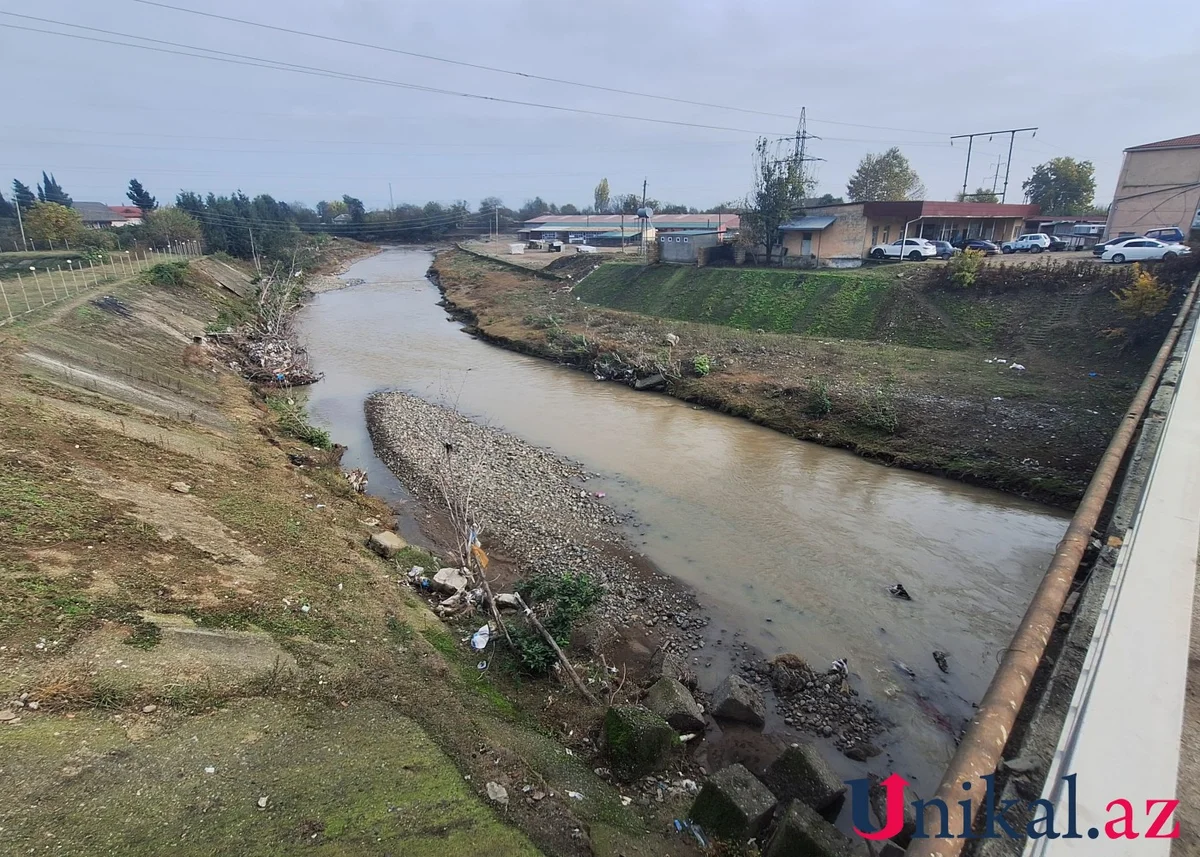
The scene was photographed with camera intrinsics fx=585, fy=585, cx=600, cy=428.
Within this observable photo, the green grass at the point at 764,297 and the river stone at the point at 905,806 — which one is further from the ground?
the green grass at the point at 764,297

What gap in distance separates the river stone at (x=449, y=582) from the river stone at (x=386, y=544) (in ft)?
3.38

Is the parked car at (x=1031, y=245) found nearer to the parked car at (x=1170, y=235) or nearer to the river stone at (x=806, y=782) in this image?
the parked car at (x=1170, y=235)

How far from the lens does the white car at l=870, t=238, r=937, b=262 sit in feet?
99.9

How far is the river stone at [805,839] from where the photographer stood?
487cm

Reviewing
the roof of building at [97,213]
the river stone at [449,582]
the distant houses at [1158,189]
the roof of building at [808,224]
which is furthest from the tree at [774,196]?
the roof of building at [97,213]

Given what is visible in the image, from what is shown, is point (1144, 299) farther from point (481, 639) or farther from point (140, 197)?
point (140, 197)

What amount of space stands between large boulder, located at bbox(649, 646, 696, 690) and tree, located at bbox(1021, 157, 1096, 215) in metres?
61.4

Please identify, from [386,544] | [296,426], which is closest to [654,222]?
[296,426]

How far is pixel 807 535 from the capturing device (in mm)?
12367

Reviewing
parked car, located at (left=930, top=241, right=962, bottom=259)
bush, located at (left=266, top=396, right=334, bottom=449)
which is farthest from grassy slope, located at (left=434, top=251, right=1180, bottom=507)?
bush, located at (left=266, top=396, right=334, bottom=449)

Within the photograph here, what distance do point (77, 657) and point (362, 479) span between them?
877 cm

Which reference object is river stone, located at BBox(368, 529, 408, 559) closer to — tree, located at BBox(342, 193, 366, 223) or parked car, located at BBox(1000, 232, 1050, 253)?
parked car, located at BBox(1000, 232, 1050, 253)

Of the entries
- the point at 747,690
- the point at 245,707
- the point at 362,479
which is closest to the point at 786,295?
the point at 362,479

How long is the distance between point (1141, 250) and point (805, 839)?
30.0m
